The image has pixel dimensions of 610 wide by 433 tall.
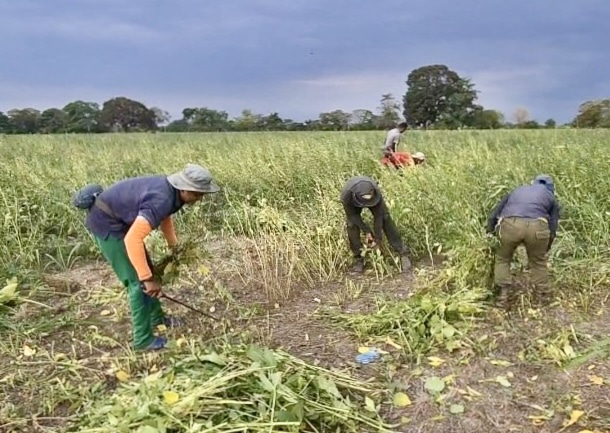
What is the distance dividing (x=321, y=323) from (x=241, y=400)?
1.50m

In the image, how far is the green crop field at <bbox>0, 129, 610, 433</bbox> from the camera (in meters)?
2.76

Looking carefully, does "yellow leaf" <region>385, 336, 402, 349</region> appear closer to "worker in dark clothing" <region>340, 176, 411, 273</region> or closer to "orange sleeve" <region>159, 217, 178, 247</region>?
"worker in dark clothing" <region>340, 176, 411, 273</region>

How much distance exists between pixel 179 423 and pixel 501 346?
7.02 ft

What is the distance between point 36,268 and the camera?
5.39m

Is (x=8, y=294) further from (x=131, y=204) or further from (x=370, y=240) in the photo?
(x=370, y=240)

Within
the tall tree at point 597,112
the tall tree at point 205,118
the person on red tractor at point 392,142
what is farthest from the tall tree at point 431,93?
the person on red tractor at point 392,142

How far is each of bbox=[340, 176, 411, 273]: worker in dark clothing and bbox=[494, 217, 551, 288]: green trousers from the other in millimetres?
1093

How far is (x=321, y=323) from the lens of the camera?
160 inches

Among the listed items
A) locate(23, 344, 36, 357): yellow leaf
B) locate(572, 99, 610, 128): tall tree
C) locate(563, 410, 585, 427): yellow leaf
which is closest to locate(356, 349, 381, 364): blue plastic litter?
locate(563, 410, 585, 427): yellow leaf

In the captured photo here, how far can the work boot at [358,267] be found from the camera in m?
5.20

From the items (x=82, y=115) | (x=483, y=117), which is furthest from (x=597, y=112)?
(x=82, y=115)

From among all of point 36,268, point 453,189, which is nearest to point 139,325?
point 36,268

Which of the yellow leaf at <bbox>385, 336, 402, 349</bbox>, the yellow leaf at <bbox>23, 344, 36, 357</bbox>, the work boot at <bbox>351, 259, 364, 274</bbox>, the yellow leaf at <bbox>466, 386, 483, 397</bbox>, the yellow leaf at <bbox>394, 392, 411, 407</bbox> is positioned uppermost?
the work boot at <bbox>351, 259, 364, 274</bbox>

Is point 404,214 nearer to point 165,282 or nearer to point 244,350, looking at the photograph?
point 165,282
